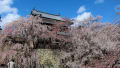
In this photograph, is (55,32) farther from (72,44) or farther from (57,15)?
(57,15)

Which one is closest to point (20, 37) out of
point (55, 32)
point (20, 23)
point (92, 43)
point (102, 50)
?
point (20, 23)

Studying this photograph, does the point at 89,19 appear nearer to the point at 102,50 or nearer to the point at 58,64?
the point at 102,50

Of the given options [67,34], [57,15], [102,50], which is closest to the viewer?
[102,50]

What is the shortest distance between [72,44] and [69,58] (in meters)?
1.16

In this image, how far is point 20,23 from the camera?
7.22 metres

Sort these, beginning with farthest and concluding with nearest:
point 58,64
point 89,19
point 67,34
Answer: point 89,19
point 67,34
point 58,64

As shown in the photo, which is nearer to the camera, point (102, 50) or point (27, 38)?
point (27, 38)

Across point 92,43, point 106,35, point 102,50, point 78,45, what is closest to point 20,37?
point 78,45

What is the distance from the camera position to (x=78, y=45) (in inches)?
316

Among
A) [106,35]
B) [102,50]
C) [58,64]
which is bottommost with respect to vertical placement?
[58,64]

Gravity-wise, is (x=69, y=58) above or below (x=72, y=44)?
below

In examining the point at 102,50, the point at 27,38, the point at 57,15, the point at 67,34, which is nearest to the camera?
the point at 27,38

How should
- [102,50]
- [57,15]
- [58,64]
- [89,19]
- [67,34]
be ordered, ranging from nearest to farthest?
1. [102,50]
2. [58,64]
3. [67,34]
4. [89,19]
5. [57,15]

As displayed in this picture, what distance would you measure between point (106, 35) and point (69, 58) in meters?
3.44
